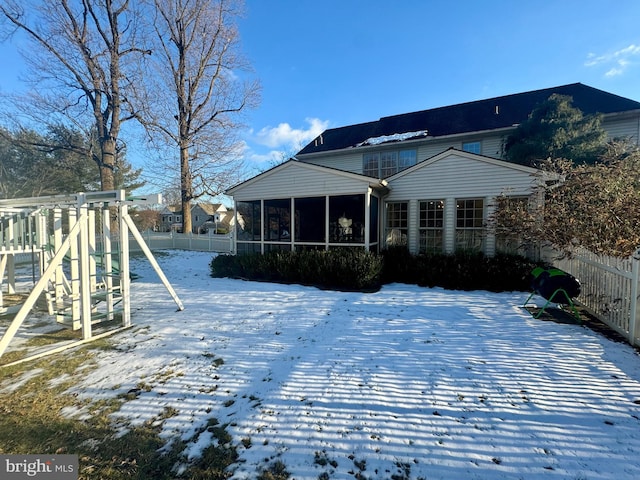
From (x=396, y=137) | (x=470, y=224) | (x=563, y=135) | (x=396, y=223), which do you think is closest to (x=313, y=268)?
(x=396, y=223)

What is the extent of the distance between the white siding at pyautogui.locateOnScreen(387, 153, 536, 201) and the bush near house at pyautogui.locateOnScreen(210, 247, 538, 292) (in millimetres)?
1984

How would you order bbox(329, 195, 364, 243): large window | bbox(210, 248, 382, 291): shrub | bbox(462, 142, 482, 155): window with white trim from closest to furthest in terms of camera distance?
bbox(210, 248, 382, 291): shrub → bbox(329, 195, 364, 243): large window → bbox(462, 142, 482, 155): window with white trim

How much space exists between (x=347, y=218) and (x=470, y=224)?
172 inches

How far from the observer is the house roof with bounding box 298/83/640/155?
12539 mm

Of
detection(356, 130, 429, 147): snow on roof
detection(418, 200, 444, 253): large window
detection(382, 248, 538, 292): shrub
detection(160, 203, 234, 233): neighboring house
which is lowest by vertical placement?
detection(382, 248, 538, 292): shrub

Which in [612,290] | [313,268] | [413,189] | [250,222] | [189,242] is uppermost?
[413,189]

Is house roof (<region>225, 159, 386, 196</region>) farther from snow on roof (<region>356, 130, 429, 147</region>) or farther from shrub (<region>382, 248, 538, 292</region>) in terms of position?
snow on roof (<region>356, 130, 429, 147</region>)

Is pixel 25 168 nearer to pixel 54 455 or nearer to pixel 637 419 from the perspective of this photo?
pixel 54 455

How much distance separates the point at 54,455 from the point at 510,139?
1533 centimetres

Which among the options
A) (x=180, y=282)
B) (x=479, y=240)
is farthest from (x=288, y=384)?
(x=479, y=240)

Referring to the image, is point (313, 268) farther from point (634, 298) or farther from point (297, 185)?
point (634, 298)

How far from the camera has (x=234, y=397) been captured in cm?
301

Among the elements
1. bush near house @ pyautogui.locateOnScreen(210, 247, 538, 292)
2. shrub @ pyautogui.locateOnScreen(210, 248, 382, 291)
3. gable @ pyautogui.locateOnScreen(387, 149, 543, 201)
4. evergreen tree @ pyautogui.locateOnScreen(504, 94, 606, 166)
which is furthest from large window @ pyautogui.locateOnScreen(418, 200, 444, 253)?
evergreen tree @ pyautogui.locateOnScreen(504, 94, 606, 166)

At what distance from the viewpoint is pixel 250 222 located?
11438 mm
